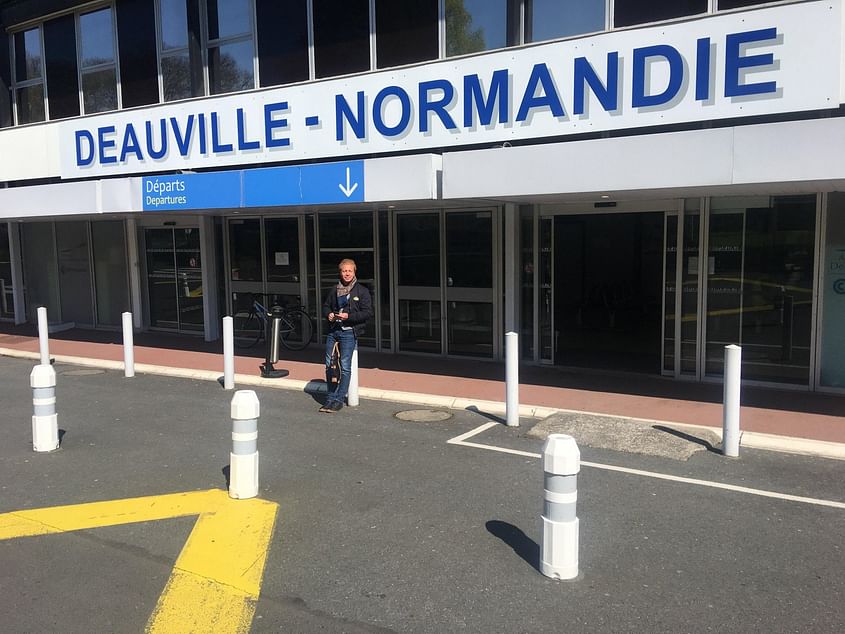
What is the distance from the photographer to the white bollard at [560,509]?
4090mm

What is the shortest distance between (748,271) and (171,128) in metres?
10.5

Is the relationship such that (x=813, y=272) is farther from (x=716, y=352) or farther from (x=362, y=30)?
(x=362, y=30)

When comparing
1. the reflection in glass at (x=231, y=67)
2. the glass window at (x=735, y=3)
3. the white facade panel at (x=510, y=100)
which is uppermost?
the reflection in glass at (x=231, y=67)

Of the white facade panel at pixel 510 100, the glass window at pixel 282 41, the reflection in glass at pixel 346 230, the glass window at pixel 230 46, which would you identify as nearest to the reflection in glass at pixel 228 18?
the glass window at pixel 230 46

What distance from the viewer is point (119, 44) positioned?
1520cm

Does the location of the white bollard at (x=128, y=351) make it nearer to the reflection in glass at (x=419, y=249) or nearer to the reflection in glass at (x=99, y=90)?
the reflection in glass at (x=419, y=249)

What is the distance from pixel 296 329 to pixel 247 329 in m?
1.49

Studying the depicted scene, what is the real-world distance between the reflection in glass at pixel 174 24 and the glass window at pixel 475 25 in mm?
5934

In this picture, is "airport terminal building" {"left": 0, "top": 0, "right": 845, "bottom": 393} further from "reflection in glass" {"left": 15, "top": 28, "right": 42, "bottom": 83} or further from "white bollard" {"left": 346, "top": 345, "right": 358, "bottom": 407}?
"white bollard" {"left": 346, "top": 345, "right": 358, "bottom": 407}

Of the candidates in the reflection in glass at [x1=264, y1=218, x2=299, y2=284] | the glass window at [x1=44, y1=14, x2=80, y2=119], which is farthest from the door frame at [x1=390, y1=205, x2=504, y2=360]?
the glass window at [x1=44, y1=14, x2=80, y2=119]

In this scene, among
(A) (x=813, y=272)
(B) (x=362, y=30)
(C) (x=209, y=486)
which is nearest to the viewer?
(C) (x=209, y=486)

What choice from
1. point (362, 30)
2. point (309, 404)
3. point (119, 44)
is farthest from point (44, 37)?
point (309, 404)

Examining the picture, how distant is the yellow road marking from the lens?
12.9ft

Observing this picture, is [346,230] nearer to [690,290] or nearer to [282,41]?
[282,41]
